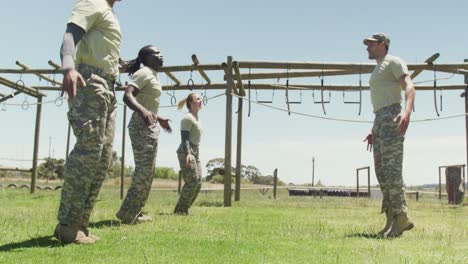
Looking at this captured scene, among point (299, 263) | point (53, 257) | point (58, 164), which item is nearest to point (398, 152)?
point (299, 263)

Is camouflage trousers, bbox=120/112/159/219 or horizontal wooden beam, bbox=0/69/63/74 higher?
horizontal wooden beam, bbox=0/69/63/74

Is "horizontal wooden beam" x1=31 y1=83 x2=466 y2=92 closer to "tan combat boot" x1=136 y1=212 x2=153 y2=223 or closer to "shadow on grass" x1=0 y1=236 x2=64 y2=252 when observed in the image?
"tan combat boot" x1=136 y1=212 x2=153 y2=223

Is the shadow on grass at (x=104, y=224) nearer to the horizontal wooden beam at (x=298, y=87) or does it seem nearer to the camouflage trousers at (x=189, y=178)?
the camouflage trousers at (x=189, y=178)

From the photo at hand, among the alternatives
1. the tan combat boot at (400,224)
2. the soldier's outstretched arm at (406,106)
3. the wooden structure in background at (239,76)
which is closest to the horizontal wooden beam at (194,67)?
the wooden structure in background at (239,76)

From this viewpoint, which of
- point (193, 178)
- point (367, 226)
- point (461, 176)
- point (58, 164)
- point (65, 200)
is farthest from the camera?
point (58, 164)

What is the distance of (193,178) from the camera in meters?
7.26

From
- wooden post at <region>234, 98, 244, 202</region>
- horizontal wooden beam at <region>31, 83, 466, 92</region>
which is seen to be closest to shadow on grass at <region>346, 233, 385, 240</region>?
wooden post at <region>234, 98, 244, 202</region>

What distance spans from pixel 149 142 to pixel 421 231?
11.1 feet

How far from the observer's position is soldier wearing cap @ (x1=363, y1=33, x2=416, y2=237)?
16.7 ft

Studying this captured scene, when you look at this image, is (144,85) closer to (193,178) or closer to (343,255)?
(193,178)

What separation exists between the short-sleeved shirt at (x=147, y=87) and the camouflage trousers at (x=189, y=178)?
146cm

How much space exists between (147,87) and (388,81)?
279 centimetres

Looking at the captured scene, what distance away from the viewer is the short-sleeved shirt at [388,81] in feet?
17.2

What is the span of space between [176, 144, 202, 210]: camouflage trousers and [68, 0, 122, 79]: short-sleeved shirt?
120 inches
